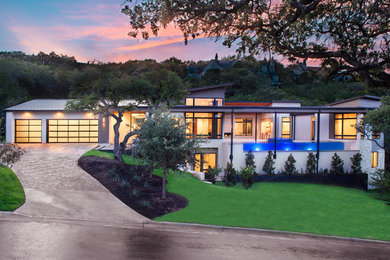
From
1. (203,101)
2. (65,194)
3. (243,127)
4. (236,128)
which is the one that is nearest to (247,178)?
(65,194)

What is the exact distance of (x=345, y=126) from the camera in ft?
93.0

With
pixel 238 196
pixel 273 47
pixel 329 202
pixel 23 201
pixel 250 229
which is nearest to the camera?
pixel 273 47

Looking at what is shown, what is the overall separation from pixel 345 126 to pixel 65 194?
2505cm

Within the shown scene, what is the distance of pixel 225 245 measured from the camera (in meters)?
9.34

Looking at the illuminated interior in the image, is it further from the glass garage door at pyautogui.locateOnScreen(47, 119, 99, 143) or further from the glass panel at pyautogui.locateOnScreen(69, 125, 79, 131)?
the glass panel at pyautogui.locateOnScreen(69, 125, 79, 131)

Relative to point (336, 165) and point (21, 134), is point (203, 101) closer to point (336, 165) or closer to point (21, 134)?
point (336, 165)

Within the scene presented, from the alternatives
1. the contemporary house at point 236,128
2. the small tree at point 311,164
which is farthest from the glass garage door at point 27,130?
the small tree at point 311,164

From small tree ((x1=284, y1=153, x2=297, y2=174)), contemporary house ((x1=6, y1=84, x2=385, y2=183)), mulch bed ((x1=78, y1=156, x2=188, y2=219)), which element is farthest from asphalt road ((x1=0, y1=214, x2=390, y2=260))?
small tree ((x1=284, y1=153, x2=297, y2=174))

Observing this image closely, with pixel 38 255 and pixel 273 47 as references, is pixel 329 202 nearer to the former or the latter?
pixel 273 47

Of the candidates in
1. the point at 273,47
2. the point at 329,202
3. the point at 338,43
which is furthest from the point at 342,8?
the point at 329,202

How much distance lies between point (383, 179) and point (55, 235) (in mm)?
20827

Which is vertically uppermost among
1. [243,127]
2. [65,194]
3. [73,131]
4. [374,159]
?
[243,127]

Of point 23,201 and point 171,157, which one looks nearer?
point 23,201

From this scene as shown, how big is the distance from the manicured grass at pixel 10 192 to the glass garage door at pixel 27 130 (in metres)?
13.2
